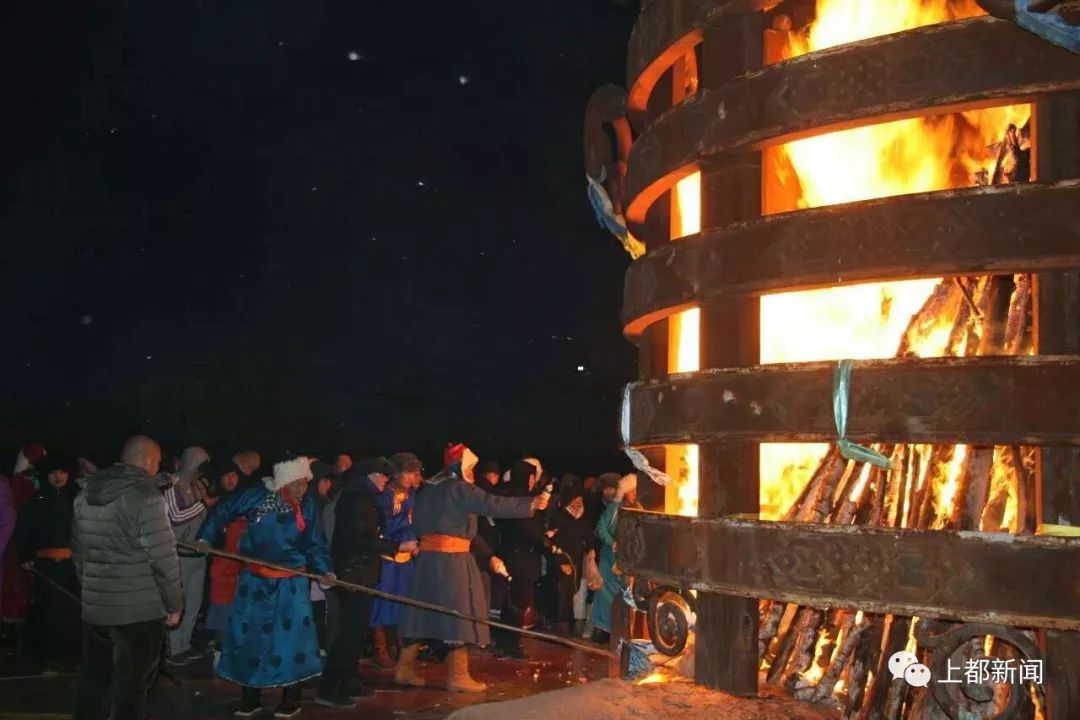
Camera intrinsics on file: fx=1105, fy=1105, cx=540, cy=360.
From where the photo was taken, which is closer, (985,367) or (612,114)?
(985,367)

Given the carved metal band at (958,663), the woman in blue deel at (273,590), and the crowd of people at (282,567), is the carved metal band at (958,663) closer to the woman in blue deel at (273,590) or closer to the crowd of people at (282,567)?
the crowd of people at (282,567)

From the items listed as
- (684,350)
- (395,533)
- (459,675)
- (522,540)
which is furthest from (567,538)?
(684,350)

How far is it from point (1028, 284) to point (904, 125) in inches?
40.2

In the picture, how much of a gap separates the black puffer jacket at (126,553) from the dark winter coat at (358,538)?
3332mm

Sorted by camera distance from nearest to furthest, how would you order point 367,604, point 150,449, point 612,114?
point 612,114
point 150,449
point 367,604

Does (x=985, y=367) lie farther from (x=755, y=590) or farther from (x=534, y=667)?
(x=534, y=667)

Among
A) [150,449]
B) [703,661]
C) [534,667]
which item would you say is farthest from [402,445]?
[703,661]

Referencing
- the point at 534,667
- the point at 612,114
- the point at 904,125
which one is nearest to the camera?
the point at 904,125

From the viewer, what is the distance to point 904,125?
5383 mm

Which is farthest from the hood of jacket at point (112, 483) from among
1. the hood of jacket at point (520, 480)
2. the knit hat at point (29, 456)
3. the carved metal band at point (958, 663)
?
the hood of jacket at point (520, 480)

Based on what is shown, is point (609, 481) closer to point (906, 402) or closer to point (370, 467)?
point (370, 467)

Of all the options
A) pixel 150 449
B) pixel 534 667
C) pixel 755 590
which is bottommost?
pixel 534 667

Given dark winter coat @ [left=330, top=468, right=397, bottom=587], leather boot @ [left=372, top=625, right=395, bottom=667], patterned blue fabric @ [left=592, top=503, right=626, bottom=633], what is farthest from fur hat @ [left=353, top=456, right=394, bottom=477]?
patterned blue fabric @ [left=592, top=503, right=626, bottom=633]

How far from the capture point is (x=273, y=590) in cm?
945
